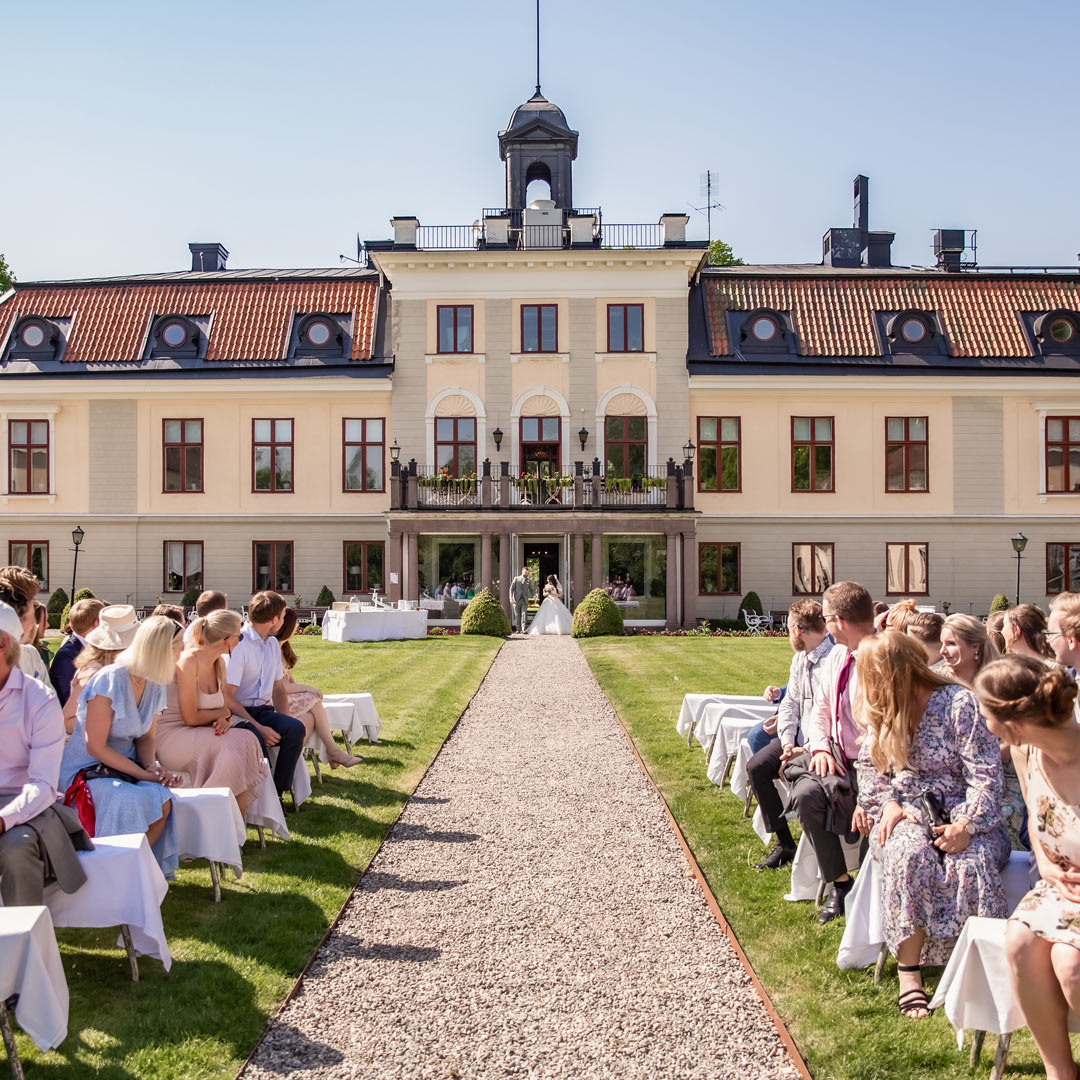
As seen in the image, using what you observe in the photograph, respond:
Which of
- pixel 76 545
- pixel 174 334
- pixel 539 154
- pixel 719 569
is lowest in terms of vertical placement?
pixel 719 569

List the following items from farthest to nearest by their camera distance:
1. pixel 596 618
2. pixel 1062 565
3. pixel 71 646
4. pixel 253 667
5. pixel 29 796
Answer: pixel 1062 565 < pixel 596 618 < pixel 253 667 < pixel 71 646 < pixel 29 796

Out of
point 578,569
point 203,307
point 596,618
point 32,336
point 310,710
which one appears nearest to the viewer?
point 310,710

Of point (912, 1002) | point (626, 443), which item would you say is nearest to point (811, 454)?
point (626, 443)

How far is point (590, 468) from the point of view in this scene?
32875 mm

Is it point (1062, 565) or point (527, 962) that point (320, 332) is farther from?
point (527, 962)

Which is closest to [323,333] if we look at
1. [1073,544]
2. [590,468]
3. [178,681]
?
[590,468]

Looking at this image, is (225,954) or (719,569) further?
(719,569)

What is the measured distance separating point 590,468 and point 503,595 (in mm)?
→ 4818

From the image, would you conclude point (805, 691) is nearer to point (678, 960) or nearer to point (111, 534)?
point (678, 960)

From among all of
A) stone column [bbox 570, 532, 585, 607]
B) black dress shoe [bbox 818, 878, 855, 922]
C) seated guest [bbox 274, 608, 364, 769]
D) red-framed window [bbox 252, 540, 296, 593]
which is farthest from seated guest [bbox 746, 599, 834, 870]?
red-framed window [bbox 252, 540, 296, 593]

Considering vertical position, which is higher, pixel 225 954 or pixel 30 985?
pixel 30 985

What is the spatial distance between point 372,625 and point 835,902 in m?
20.0

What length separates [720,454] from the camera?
33312mm

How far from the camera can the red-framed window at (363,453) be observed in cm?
3353
